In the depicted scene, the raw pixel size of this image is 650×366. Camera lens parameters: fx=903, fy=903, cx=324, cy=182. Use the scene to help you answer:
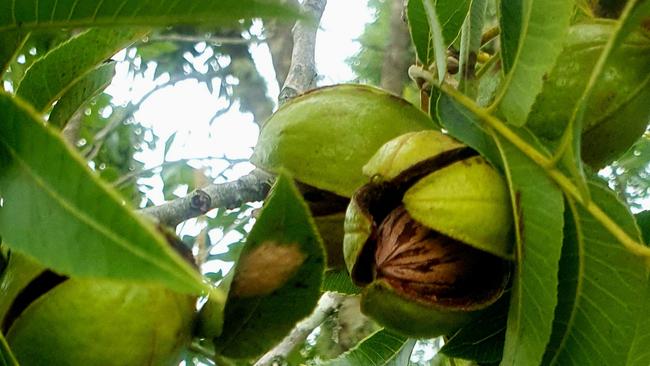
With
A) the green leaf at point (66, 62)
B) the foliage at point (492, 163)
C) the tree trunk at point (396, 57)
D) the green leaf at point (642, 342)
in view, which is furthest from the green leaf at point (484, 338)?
the tree trunk at point (396, 57)

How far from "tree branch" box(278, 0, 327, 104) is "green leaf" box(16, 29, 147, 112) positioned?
→ 446 mm

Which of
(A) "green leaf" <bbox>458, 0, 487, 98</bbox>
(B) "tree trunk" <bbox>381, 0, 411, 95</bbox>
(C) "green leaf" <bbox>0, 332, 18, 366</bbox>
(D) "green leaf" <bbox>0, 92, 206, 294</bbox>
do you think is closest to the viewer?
(D) "green leaf" <bbox>0, 92, 206, 294</bbox>

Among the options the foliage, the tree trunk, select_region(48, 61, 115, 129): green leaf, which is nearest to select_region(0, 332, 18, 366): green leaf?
the foliage

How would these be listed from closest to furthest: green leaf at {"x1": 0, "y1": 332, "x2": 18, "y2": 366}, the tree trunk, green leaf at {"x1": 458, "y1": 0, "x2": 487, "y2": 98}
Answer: green leaf at {"x1": 0, "y1": 332, "x2": 18, "y2": 366}, green leaf at {"x1": 458, "y1": 0, "x2": 487, "y2": 98}, the tree trunk

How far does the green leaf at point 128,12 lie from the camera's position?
494 mm

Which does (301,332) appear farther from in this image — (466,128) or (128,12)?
(128,12)

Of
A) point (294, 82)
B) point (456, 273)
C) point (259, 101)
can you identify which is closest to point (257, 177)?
point (294, 82)

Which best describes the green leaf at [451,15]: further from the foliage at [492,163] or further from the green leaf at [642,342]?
the green leaf at [642,342]

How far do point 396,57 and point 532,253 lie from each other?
4.72ft

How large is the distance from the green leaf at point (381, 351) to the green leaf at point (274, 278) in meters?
0.30

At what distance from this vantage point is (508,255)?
0.73 metres

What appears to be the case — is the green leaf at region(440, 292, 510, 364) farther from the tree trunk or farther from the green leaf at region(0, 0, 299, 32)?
the tree trunk

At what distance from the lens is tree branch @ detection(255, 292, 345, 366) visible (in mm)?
1348

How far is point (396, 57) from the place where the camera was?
2086mm
